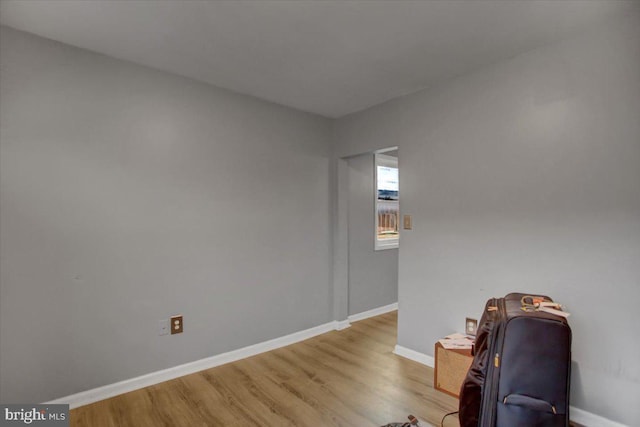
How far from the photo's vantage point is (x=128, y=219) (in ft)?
7.56

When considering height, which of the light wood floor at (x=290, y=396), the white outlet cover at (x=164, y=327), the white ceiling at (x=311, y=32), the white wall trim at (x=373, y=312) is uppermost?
the white ceiling at (x=311, y=32)

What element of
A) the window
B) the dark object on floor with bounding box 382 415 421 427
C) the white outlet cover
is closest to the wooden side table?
the dark object on floor with bounding box 382 415 421 427

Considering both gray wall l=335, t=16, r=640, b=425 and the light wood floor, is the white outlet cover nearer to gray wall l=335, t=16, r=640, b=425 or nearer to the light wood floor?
the light wood floor

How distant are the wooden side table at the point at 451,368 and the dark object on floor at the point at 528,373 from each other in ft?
2.44

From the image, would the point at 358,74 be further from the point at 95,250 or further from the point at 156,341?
the point at 156,341

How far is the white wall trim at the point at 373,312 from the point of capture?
12.7ft

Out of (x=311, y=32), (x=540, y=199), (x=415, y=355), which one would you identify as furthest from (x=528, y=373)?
(x=311, y=32)

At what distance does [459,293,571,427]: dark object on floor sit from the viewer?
138 cm

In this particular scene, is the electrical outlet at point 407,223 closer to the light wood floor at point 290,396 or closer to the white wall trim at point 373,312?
the light wood floor at point 290,396

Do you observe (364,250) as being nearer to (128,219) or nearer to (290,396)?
(290,396)

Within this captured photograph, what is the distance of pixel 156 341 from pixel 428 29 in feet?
9.38

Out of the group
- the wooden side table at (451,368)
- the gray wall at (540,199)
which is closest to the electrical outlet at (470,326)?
the gray wall at (540,199)

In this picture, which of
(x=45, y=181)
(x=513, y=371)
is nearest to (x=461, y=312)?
(x=513, y=371)

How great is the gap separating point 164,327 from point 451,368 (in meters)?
2.15
